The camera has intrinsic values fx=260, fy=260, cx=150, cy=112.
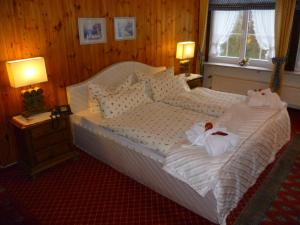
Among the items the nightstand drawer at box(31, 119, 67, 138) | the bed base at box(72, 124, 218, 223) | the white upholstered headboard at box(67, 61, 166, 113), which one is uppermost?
the white upholstered headboard at box(67, 61, 166, 113)

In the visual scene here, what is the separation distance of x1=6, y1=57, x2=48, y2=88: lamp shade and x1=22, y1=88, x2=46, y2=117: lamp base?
0.59ft

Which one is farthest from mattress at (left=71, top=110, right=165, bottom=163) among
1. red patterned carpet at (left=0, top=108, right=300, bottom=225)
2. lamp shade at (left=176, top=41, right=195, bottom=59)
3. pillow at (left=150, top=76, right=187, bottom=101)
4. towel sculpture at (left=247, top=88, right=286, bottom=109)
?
lamp shade at (left=176, top=41, right=195, bottom=59)

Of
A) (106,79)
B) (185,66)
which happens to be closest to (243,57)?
(185,66)

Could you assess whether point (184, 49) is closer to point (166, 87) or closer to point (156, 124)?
point (166, 87)

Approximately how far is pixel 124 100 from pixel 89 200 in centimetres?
124

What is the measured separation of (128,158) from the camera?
108 inches

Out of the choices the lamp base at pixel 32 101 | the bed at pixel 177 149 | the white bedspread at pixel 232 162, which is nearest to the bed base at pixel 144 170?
the bed at pixel 177 149

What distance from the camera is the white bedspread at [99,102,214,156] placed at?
252cm

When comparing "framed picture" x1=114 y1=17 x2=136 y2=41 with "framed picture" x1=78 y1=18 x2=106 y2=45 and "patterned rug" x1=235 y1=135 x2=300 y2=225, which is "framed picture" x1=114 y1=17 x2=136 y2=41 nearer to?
"framed picture" x1=78 y1=18 x2=106 y2=45

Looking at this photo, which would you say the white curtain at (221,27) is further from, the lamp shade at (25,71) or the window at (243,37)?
the lamp shade at (25,71)

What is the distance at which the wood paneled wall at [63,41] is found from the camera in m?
2.78

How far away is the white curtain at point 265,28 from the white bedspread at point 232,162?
2098mm

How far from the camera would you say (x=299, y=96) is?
172 inches

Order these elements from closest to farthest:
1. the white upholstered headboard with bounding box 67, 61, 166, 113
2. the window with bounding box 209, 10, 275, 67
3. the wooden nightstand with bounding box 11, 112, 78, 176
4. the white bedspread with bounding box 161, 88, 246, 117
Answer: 1. the wooden nightstand with bounding box 11, 112, 78, 176
2. the white bedspread with bounding box 161, 88, 246, 117
3. the white upholstered headboard with bounding box 67, 61, 166, 113
4. the window with bounding box 209, 10, 275, 67
